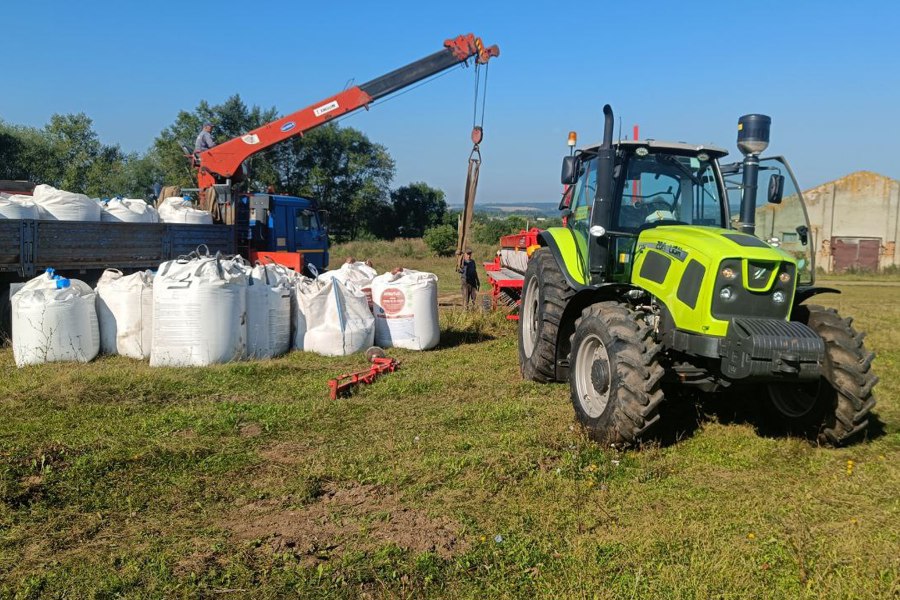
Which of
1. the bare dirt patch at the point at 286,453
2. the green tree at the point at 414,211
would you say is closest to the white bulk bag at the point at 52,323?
the bare dirt patch at the point at 286,453

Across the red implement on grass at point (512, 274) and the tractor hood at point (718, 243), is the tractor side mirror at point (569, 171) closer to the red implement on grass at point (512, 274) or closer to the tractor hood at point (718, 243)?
the tractor hood at point (718, 243)

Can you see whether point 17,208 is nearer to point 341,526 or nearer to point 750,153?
point 341,526

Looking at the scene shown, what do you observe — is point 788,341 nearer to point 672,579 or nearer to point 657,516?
point 657,516

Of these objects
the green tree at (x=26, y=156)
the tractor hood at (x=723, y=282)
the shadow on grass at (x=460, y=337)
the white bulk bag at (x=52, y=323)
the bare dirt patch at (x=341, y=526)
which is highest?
the green tree at (x=26, y=156)

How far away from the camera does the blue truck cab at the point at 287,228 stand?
12.3m

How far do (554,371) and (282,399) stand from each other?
2.45 meters

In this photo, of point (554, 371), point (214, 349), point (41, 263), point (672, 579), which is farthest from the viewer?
point (41, 263)

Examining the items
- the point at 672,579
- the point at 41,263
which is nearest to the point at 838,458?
the point at 672,579

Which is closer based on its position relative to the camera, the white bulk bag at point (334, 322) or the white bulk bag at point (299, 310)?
the white bulk bag at point (334, 322)

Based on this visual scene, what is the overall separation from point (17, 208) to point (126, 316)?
7.89 ft

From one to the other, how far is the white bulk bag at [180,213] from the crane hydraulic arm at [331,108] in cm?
182

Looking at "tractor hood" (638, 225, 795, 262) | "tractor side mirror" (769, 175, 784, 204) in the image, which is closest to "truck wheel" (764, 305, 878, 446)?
"tractor hood" (638, 225, 795, 262)

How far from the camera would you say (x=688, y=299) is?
4.52m

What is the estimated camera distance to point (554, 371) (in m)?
6.28
